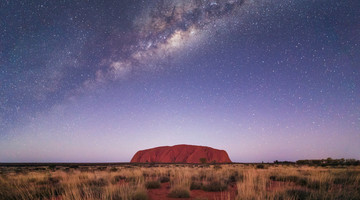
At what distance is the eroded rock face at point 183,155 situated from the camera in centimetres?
13588

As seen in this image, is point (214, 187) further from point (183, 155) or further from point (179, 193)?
point (183, 155)

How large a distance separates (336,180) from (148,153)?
156907 mm

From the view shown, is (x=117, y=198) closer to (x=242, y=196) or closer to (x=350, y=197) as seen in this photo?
(x=242, y=196)

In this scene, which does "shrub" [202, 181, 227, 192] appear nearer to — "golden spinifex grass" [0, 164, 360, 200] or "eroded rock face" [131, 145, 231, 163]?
"golden spinifex grass" [0, 164, 360, 200]

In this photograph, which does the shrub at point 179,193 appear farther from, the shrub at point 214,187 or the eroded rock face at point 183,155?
the eroded rock face at point 183,155

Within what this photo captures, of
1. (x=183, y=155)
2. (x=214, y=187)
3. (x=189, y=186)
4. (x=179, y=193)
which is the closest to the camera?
(x=179, y=193)

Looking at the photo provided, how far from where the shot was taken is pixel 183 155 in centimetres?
14112

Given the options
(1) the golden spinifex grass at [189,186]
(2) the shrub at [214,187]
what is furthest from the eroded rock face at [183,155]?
(2) the shrub at [214,187]

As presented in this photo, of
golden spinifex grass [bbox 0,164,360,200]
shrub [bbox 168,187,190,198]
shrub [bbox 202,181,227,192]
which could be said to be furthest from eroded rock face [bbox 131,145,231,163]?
shrub [bbox 168,187,190,198]

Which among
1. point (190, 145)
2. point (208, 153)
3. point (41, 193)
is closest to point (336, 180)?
point (41, 193)

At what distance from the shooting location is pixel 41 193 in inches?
256

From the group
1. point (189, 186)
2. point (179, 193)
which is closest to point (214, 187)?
point (189, 186)

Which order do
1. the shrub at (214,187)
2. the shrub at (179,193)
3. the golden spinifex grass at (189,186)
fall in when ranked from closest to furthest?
the golden spinifex grass at (189,186) → the shrub at (179,193) → the shrub at (214,187)

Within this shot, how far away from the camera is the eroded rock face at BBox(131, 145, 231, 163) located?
446 feet
